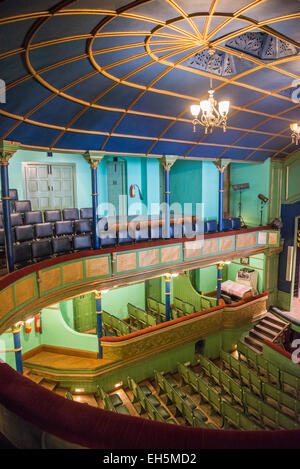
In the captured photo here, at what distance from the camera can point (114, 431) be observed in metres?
1.07

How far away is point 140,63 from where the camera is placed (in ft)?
18.5

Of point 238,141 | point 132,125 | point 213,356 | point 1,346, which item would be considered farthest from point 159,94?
point 213,356

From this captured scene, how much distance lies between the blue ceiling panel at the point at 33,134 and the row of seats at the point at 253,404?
817 cm

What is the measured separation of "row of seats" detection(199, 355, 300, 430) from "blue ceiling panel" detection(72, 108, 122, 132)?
25.6ft

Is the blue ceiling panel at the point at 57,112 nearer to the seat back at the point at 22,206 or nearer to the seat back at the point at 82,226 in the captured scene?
the seat back at the point at 82,226

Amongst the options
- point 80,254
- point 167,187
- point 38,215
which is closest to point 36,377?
point 80,254

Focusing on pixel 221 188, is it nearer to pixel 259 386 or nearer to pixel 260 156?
pixel 260 156

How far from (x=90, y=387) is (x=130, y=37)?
28.5 feet

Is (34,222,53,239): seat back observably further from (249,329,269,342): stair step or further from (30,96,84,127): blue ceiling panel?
(249,329,269,342): stair step

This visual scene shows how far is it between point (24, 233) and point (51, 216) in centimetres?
169

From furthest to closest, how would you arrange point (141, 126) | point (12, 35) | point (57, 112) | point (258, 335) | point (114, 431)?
point (258, 335) → point (141, 126) → point (57, 112) → point (12, 35) → point (114, 431)

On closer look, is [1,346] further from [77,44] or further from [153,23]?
[153,23]

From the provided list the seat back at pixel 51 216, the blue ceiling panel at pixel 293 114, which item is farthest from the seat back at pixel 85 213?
the blue ceiling panel at pixel 293 114

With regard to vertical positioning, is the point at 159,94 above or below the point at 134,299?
above
